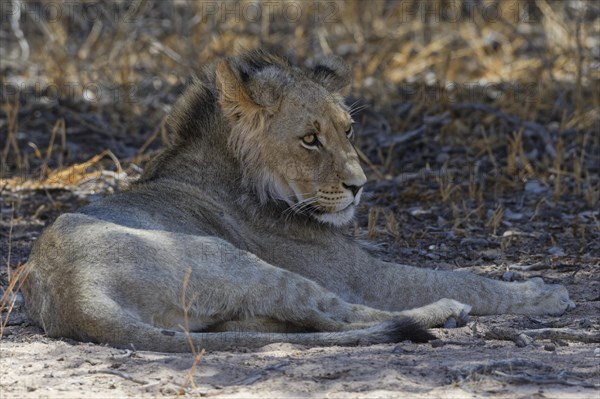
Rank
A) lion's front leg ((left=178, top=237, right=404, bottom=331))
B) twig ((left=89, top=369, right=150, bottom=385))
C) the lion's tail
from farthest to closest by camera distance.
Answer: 1. lion's front leg ((left=178, top=237, right=404, bottom=331))
2. the lion's tail
3. twig ((left=89, top=369, right=150, bottom=385))

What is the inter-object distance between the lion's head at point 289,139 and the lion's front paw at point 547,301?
994mm

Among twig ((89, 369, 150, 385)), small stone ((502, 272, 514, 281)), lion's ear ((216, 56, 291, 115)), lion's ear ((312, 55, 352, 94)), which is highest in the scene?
lion's ear ((312, 55, 352, 94))

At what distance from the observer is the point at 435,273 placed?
209 inches

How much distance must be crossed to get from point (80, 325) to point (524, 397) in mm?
1816

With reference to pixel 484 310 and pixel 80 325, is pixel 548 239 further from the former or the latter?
pixel 80 325

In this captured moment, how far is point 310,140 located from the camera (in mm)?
5273

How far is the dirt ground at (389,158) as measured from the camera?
12.5 ft

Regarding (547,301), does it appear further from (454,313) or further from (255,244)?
(255,244)

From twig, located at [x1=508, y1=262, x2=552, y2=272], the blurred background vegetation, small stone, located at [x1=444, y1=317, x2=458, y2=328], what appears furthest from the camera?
the blurred background vegetation

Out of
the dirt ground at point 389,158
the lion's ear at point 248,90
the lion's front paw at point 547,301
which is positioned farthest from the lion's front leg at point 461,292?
the lion's ear at point 248,90

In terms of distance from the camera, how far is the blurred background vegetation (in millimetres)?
7914

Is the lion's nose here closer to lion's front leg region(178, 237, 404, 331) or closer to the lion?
the lion

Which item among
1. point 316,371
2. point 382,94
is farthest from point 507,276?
point 382,94

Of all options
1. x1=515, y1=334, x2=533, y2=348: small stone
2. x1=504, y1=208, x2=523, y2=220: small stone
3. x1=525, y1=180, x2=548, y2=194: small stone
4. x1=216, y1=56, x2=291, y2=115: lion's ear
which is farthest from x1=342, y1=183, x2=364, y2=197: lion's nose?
x1=525, y1=180, x2=548, y2=194: small stone
